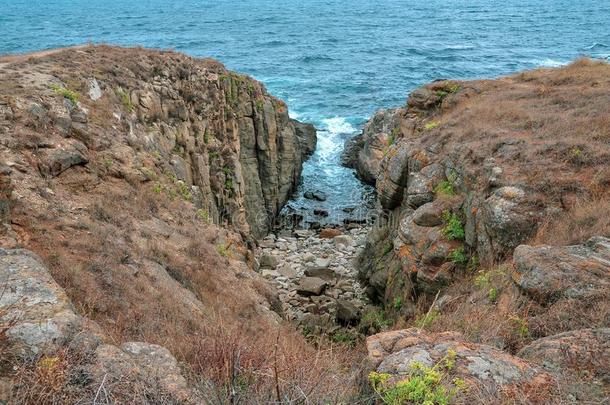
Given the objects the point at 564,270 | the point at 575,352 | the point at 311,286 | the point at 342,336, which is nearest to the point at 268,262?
the point at 311,286

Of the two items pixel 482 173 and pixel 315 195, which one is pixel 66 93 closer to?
pixel 482 173

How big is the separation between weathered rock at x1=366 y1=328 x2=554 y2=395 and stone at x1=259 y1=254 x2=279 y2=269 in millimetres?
18540

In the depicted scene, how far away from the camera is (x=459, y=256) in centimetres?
1316

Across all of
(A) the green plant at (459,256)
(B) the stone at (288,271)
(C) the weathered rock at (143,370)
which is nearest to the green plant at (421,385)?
(C) the weathered rock at (143,370)

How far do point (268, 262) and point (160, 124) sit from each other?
9.45m

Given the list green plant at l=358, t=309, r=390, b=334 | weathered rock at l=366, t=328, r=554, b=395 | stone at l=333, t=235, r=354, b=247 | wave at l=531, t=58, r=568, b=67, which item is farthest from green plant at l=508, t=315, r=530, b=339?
wave at l=531, t=58, r=568, b=67

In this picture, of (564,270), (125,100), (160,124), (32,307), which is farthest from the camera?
(160,124)

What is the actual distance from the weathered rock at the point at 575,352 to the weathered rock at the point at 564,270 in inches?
54.7

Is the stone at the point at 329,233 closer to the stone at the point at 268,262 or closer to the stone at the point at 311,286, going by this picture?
the stone at the point at 268,262

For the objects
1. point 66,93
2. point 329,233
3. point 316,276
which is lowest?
point 329,233

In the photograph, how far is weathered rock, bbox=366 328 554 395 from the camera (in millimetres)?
4742

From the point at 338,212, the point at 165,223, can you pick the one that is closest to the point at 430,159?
the point at 165,223

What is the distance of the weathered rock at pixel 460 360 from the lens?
15.6 ft

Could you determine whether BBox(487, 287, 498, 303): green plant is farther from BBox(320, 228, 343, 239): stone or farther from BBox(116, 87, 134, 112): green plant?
BBox(320, 228, 343, 239): stone
